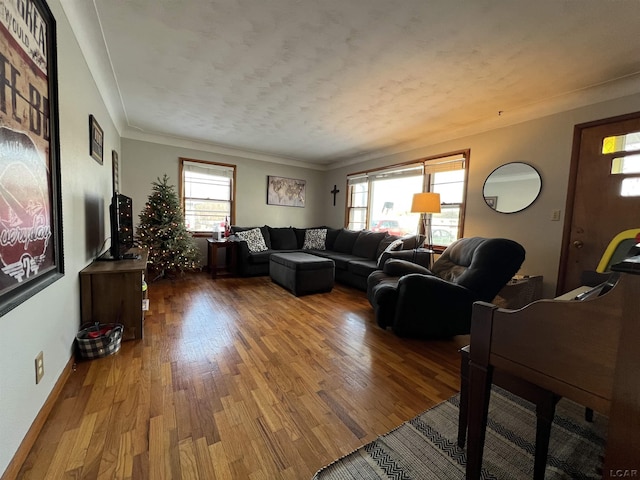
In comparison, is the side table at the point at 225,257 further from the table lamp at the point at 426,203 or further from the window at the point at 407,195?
the table lamp at the point at 426,203

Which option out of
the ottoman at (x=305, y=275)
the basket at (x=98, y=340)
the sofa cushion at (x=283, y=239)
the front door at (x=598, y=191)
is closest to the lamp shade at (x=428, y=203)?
the front door at (x=598, y=191)

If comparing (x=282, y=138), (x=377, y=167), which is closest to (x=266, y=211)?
(x=282, y=138)

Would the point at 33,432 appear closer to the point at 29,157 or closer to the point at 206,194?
the point at 29,157

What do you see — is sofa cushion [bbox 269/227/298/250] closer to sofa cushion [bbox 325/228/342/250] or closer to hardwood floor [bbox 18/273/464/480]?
sofa cushion [bbox 325/228/342/250]

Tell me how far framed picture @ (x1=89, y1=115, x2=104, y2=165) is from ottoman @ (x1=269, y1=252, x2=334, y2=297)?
2333mm

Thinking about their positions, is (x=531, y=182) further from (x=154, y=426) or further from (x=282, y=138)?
(x=154, y=426)

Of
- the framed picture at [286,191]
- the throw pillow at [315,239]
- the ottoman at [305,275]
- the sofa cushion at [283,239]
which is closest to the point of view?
the ottoman at [305,275]

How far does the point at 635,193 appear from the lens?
7.63ft

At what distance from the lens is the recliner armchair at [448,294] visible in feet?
7.05

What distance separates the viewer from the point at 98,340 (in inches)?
73.4

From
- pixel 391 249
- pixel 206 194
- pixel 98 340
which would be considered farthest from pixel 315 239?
pixel 98 340

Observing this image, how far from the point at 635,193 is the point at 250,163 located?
5.31 metres

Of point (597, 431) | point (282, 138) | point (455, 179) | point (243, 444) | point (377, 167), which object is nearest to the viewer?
point (243, 444)

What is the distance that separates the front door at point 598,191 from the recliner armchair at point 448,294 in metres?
1.10
